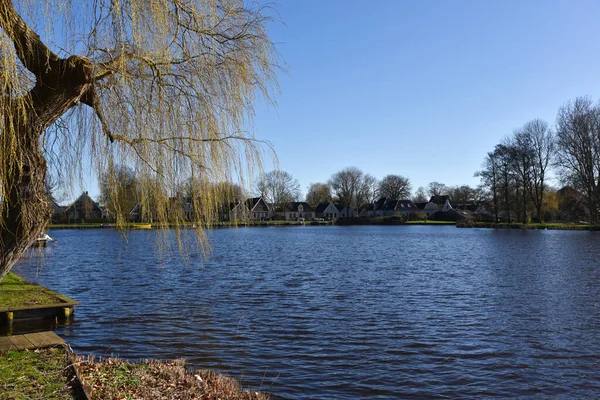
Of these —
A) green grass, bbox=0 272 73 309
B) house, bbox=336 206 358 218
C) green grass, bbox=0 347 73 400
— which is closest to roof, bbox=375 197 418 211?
house, bbox=336 206 358 218

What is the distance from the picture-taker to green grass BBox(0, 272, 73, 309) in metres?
10.7

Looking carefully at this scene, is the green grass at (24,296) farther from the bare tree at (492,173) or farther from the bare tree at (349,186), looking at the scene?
the bare tree at (349,186)

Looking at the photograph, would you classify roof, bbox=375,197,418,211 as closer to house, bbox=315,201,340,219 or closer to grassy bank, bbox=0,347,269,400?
house, bbox=315,201,340,219

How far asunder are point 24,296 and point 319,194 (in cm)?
10972

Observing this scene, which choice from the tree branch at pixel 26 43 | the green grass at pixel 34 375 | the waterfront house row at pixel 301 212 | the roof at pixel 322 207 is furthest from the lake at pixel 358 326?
the roof at pixel 322 207

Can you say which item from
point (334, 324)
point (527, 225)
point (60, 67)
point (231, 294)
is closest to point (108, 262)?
point (231, 294)

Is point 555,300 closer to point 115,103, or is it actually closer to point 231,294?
point 231,294

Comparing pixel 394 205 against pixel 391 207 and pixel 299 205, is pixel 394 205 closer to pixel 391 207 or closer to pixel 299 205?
pixel 391 207

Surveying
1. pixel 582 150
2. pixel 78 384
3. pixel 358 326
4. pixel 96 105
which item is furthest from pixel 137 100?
pixel 582 150

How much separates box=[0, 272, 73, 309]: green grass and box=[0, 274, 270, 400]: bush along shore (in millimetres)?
4825

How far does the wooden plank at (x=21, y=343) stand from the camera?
660 centimetres

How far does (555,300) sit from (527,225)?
49.5 m

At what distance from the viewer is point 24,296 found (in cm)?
1157

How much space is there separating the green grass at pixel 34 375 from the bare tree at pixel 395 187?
4143 inches
